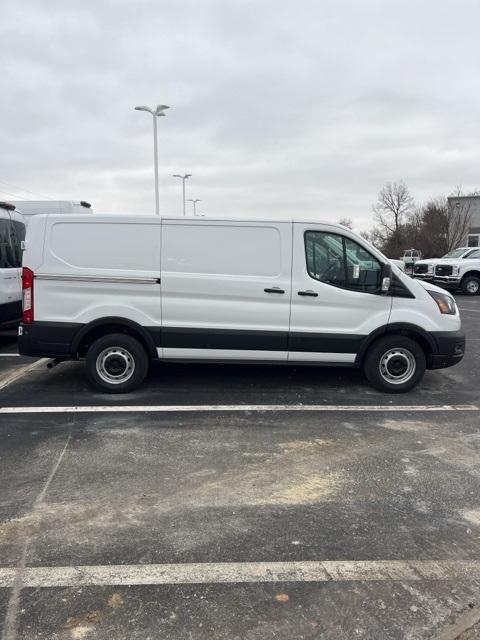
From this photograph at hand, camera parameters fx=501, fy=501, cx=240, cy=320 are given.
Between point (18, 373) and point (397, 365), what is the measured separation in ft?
16.6

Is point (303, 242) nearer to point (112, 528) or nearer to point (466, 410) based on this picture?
point (466, 410)

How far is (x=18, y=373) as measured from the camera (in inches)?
273

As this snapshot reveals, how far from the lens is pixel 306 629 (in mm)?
2375

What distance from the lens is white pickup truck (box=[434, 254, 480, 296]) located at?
64.4ft

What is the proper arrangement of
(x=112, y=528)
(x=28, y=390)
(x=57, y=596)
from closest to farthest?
(x=57, y=596)
(x=112, y=528)
(x=28, y=390)

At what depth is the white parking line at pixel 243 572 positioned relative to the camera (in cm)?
269

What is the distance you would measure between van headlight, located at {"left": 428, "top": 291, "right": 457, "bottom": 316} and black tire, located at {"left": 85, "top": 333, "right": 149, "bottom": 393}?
3555 mm

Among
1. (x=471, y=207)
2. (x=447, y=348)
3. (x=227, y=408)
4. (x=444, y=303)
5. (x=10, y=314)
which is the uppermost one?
(x=471, y=207)

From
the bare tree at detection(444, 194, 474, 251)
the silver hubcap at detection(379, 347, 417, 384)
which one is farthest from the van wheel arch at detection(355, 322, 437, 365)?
the bare tree at detection(444, 194, 474, 251)

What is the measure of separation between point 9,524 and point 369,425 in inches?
132

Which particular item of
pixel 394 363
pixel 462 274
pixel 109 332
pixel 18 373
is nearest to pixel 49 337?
pixel 109 332

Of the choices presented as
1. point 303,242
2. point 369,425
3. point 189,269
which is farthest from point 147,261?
point 369,425

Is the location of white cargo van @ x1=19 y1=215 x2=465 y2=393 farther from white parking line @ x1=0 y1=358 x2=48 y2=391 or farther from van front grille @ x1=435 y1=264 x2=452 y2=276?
van front grille @ x1=435 y1=264 x2=452 y2=276

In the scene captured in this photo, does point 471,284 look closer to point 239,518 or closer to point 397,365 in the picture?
point 397,365
